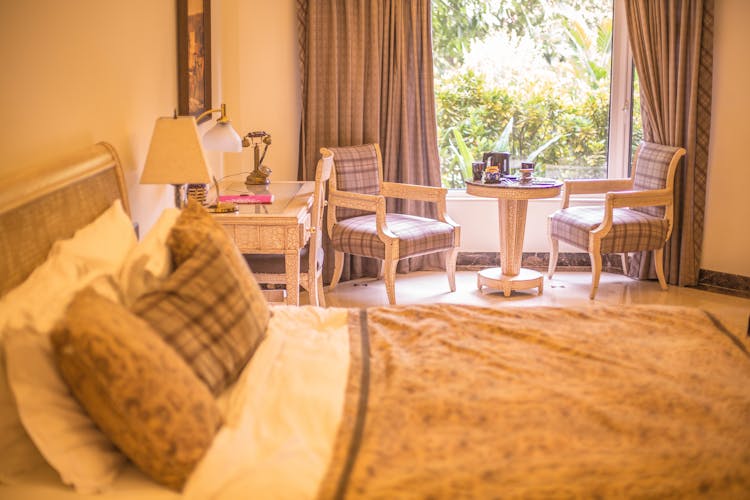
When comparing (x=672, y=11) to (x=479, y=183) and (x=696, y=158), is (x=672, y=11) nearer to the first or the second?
(x=696, y=158)

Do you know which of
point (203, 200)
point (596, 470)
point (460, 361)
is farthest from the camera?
point (203, 200)

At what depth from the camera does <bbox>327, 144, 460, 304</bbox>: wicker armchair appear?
212 inches

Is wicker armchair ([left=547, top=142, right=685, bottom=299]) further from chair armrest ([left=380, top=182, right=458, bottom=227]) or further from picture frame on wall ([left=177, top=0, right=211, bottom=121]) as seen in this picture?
picture frame on wall ([left=177, top=0, right=211, bottom=121])

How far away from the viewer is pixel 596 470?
75.1 inches

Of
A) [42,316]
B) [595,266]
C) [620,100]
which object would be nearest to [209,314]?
[42,316]

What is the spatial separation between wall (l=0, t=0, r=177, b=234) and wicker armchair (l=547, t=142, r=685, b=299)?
278 cm

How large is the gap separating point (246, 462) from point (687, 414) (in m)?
1.10

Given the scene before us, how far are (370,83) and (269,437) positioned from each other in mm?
4304

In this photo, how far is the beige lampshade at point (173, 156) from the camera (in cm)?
326

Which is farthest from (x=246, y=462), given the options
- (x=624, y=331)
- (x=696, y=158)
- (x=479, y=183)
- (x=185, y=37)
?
(x=696, y=158)

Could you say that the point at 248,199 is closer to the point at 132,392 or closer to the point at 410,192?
the point at 410,192

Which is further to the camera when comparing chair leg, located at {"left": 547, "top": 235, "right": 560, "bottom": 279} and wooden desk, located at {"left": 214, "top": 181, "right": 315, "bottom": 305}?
chair leg, located at {"left": 547, "top": 235, "right": 560, "bottom": 279}

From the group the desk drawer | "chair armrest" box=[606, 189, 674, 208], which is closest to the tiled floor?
"chair armrest" box=[606, 189, 674, 208]

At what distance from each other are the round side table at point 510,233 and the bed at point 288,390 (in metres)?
2.76
